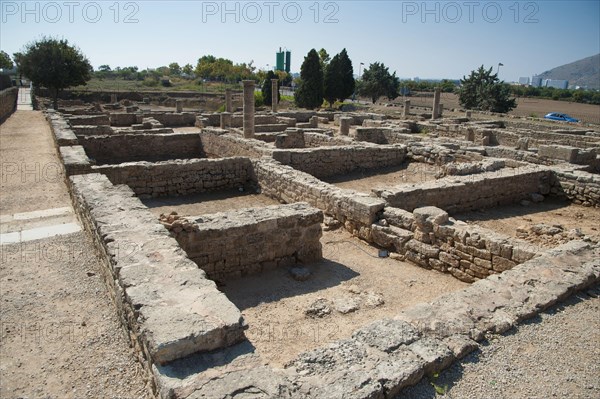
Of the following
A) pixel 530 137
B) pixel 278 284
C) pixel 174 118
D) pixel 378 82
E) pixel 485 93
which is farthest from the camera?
pixel 378 82

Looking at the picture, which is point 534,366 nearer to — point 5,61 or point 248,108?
point 248,108

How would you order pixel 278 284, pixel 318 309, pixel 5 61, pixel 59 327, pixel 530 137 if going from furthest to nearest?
1. pixel 5 61
2. pixel 530 137
3. pixel 278 284
4. pixel 318 309
5. pixel 59 327

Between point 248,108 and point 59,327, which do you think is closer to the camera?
point 59,327

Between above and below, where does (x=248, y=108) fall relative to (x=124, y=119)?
above

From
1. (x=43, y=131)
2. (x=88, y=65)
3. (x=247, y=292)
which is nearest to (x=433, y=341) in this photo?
(x=247, y=292)

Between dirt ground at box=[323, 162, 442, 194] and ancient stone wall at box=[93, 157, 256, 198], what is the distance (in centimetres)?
272

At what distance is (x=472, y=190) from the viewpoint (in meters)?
9.95

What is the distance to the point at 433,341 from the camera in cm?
379

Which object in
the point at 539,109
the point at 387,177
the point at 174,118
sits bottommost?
the point at 387,177

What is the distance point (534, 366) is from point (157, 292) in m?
3.42

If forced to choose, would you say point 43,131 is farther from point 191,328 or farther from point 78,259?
point 191,328

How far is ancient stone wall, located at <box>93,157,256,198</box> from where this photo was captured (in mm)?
10875

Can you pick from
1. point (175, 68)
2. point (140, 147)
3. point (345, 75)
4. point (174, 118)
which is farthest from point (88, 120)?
point (175, 68)

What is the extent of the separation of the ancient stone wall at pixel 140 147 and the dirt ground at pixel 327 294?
10.6 meters
